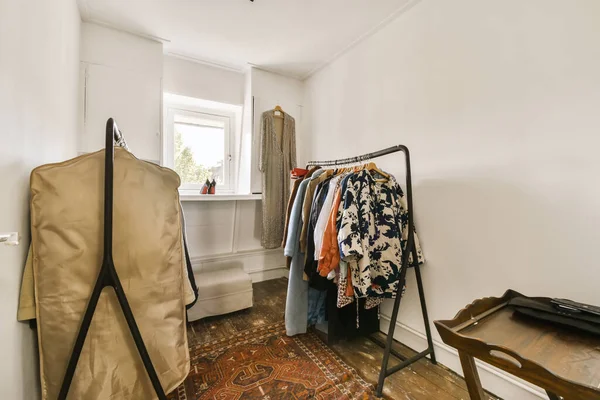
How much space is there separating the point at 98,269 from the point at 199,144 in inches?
87.1

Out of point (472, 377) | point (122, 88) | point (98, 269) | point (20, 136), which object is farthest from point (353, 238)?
point (122, 88)

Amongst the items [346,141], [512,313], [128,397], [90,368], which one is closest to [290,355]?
[128,397]

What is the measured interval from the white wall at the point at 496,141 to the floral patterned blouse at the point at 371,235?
0.32 m

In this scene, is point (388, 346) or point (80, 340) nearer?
point (80, 340)

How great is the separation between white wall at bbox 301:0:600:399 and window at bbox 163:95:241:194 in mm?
1841

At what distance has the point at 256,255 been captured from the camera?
10.1ft

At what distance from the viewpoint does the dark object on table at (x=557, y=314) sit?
823 mm

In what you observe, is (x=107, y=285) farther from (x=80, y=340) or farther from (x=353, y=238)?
(x=353, y=238)

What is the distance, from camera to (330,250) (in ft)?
5.06

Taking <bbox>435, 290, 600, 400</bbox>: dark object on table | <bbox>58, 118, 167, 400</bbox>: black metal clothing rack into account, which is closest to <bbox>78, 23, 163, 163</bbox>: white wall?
<bbox>58, 118, 167, 400</bbox>: black metal clothing rack

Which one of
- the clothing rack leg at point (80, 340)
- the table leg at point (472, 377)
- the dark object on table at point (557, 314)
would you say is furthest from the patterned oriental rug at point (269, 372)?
the dark object on table at point (557, 314)

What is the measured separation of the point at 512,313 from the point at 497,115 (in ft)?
3.33

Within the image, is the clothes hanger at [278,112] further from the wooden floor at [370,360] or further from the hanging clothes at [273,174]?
the wooden floor at [370,360]

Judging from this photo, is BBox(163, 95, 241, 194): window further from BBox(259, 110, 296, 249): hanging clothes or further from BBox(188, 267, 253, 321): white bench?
BBox(188, 267, 253, 321): white bench
